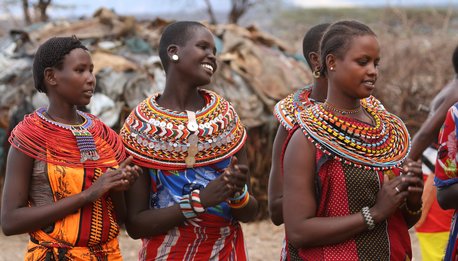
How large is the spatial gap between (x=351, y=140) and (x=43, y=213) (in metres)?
1.36

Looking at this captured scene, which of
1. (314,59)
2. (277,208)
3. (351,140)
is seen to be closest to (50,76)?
(277,208)

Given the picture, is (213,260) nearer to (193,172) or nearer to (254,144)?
(193,172)

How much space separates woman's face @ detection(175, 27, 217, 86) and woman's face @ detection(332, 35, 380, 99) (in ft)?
2.80

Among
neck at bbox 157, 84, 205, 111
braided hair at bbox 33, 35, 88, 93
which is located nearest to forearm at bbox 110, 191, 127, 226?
neck at bbox 157, 84, 205, 111

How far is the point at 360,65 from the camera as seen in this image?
290cm

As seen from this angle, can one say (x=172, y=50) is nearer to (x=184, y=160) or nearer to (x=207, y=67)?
(x=207, y=67)

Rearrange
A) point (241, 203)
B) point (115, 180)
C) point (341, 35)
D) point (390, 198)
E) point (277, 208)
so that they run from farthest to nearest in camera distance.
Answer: point (277, 208)
point (241, 203)
point (115, 180)
point (341, 35)
point (390, 198)

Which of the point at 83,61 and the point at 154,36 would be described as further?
the point at 154,36

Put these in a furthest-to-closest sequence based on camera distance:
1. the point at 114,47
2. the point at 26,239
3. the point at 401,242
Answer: the point at 114,47 → the point at 26,239 → the point at 401,242

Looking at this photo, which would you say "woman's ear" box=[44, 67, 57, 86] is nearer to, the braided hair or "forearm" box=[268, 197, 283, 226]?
the braided hair

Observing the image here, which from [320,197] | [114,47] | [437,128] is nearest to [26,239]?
[114,47]

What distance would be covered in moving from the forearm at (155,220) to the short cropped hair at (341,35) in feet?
3.29

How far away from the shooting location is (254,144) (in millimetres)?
8148

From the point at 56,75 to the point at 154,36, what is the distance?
5617mm
